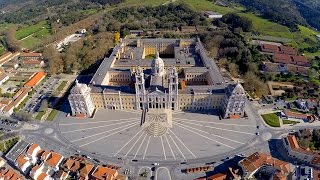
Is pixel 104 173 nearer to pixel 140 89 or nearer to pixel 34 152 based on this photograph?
pixel 34 152

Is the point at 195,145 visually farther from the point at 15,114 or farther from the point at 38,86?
the point at 38,86

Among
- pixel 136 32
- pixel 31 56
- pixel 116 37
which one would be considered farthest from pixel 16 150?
pixel 136 32

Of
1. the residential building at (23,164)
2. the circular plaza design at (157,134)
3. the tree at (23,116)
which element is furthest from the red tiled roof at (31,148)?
the tree at (23,116)

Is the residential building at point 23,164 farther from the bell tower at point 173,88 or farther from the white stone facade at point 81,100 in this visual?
the bell tower at point 173,88

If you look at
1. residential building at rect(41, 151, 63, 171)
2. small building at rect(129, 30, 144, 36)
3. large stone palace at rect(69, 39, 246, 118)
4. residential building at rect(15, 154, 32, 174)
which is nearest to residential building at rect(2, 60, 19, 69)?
large stone palace at rect(69, 39, 246, 118)

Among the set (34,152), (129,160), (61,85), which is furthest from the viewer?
(61,85)

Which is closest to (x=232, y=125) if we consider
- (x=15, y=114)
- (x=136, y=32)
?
(x=15, y=114)

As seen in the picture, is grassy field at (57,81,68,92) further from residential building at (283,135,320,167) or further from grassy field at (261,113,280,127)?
residential building at (283,135,320,167)
